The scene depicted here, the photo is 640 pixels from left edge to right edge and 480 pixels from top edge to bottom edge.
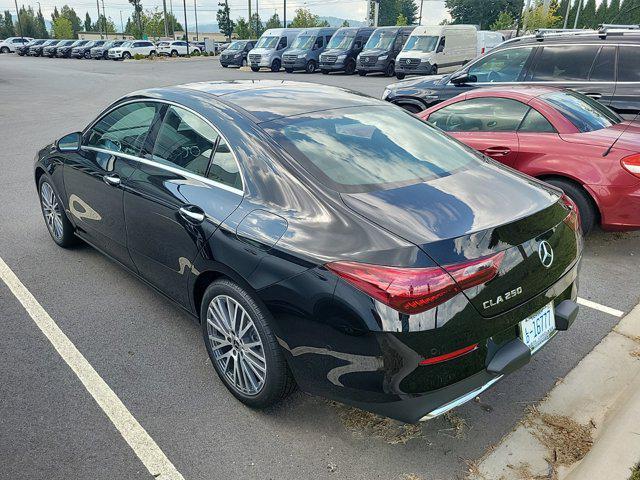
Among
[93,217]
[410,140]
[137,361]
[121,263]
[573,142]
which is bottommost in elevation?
[137,361]

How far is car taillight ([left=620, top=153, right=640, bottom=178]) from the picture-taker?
14.1 ft

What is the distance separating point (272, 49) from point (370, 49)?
657 centimetres

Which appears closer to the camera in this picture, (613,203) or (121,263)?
(121,263)

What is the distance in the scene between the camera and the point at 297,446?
2.54 metres

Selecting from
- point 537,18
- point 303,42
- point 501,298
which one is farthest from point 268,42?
point 501,298

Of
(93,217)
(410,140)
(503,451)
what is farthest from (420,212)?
(93,217)

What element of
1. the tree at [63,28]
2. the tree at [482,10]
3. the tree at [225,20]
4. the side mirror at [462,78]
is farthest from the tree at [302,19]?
the side mirror at [462,78]

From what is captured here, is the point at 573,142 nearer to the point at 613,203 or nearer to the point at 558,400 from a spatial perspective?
the point at 613,203

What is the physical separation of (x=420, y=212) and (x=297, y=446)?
4.20 feet

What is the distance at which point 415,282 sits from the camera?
A: 6.61 feet

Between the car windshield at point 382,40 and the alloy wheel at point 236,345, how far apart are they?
24425mm

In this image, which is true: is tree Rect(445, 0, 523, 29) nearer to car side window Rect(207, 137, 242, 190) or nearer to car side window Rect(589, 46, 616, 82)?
car side window Rect(589, 46, 616, 82)

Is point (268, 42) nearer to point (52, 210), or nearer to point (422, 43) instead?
point (422, 43)

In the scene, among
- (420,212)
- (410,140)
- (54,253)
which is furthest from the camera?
(54,253)
